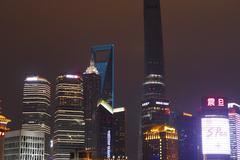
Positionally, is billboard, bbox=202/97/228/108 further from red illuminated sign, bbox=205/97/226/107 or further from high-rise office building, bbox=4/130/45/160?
high-rise office building, bbox=4/130/45/160

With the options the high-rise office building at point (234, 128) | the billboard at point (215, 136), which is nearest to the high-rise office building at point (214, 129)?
the billboard at point (215, 136)

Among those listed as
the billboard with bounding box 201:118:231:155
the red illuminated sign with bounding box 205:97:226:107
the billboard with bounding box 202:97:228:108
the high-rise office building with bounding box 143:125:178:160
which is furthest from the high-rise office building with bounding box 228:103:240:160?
the billboard with bounding box 201:118:231:155

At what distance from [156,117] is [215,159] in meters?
50.4

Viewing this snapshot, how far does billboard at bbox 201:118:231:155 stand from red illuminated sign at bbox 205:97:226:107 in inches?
113

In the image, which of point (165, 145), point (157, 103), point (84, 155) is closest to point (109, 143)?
point (165, 145)

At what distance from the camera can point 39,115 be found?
12388 centimetres

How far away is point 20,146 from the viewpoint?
9869 cm

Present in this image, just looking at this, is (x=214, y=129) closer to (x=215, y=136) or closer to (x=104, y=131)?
(x=215, y=136)

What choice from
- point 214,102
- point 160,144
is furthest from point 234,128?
point 214,102

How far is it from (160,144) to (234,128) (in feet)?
88.1

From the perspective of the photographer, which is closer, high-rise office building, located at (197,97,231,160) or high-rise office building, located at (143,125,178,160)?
high-rise office building, located at (197,97,231,160)

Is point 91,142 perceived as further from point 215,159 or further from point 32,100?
point 215,159

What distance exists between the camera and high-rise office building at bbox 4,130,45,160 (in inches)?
3907

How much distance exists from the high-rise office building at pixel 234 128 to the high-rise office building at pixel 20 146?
49.2 meters
